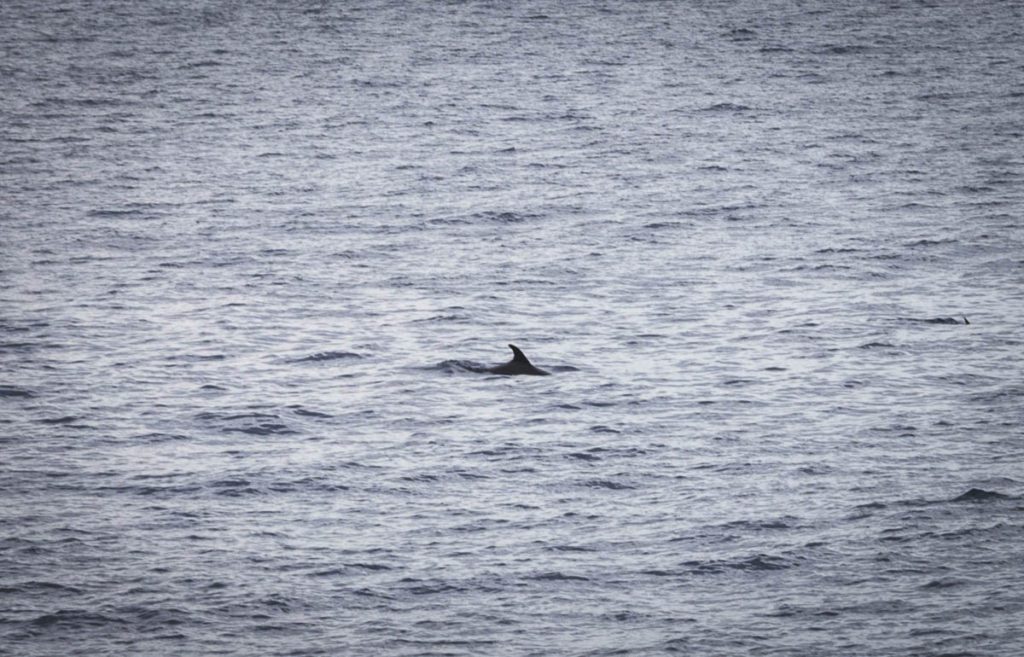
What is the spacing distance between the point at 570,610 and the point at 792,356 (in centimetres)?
1628

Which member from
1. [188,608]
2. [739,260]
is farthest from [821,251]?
[188,608]

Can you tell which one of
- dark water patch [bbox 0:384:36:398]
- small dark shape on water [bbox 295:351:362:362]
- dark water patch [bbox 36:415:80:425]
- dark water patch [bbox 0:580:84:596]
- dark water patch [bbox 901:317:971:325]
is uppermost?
dark water patch [bbox 0:580:84:596]

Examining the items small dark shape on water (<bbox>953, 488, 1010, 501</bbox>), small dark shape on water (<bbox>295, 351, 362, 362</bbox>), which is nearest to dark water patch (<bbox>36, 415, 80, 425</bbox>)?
small dark shape on water (<bbox>295, 351, 362, 362</bbox>)

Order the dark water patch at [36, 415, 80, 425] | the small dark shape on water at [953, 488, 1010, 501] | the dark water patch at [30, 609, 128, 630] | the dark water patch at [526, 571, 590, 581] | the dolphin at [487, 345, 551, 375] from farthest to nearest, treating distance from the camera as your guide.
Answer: the dolphin at [487, 345, 551, 375] → the dark water patch at [36, 415, 80, 425] → the small dark shape on water at [953, 488, 1010, 501] → the dark water patch at [526, 571, 590, 581] → the dark water patch at [30, 609, 128, 630]

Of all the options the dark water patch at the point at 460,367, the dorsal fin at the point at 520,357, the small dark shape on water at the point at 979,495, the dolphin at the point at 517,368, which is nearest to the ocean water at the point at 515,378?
the small dark shape on water at the point at 979,495

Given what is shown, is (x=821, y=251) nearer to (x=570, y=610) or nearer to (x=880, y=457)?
(x=880, y=457)

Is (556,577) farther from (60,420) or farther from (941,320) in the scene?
(941,320)

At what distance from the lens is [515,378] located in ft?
121

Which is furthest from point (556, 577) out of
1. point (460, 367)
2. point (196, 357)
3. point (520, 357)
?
point (196, 357)

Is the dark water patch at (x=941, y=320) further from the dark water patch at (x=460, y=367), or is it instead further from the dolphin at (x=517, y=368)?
the dark water patch at (x=460, y=367)

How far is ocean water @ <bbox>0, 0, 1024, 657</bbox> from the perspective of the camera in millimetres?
24969

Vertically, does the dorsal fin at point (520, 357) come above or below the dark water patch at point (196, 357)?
above

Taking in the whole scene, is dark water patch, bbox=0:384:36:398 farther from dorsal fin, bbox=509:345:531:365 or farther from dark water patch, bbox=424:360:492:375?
dorsal fin, bbox=509:345:531:365

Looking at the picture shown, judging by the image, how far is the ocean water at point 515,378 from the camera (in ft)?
81.9
